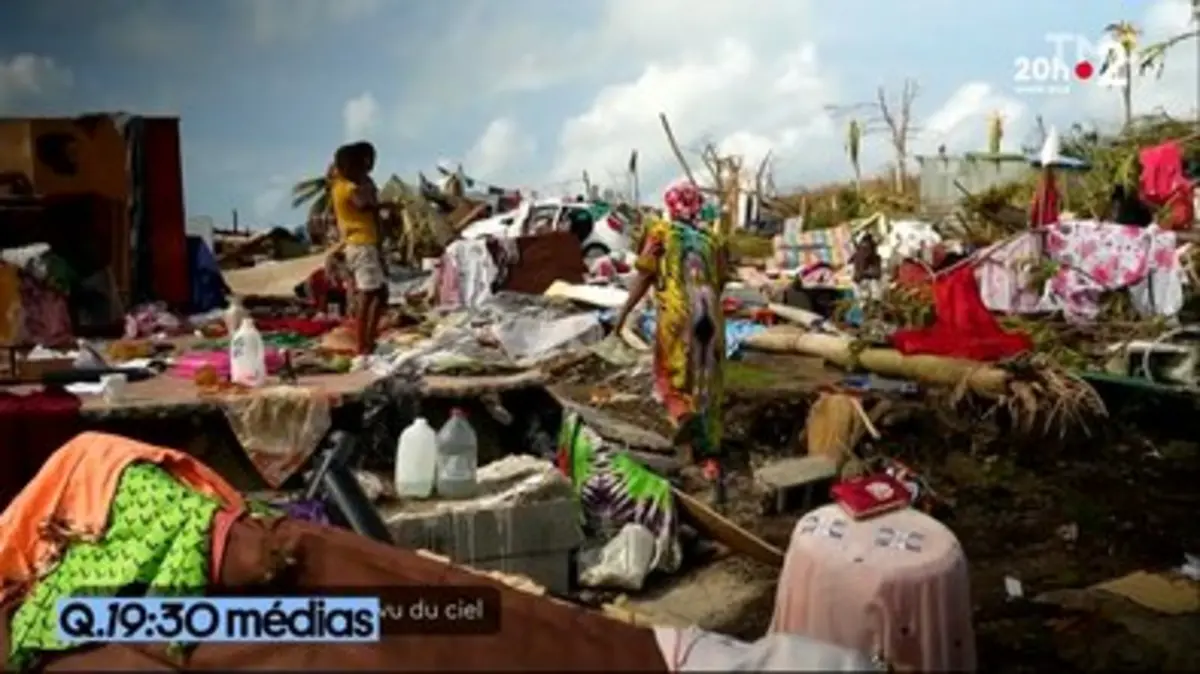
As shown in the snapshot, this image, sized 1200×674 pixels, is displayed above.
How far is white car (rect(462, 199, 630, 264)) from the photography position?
59.2 ft

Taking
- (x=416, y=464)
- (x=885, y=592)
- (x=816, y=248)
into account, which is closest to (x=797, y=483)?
(x=416, y=464)

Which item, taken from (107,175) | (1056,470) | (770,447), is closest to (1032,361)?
(1056,470)

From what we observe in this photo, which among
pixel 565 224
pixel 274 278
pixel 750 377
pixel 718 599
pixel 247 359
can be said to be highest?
pixel 565 224

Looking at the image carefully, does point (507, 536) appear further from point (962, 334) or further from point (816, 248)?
point (816, 248)

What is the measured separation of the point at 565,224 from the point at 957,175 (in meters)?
8.14

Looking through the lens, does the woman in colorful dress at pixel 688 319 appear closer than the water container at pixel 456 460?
No

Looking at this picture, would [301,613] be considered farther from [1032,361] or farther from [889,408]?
[1032,361]

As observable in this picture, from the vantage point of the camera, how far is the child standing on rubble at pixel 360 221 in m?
6.93

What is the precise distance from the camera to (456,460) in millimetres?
4898

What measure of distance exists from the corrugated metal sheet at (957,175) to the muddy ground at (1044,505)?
1391 centimetres

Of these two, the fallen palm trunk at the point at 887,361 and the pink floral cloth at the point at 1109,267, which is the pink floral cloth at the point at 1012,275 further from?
the fallen palm trunk at the point at 887,361

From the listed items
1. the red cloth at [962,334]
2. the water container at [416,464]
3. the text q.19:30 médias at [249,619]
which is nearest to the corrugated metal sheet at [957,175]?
the red cloth at [962,334]

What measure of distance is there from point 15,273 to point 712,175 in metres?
15.4

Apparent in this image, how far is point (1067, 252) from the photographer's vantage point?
11867 mm
